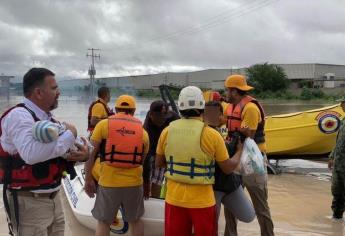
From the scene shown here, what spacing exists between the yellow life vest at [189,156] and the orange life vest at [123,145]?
64 centimetres

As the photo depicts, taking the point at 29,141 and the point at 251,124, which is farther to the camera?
the point at 251,124

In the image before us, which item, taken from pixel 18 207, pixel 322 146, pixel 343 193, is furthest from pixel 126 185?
pixel 322 146

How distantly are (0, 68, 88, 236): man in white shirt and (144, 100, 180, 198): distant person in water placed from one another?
5.22ft

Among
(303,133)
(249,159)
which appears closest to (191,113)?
(249,159)

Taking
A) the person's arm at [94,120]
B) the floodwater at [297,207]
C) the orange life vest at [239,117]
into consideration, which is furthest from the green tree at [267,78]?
the orange life vest at [239,117]

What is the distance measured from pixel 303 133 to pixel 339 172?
13.8 ft

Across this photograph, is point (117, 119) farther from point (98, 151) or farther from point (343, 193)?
point (343, 193)

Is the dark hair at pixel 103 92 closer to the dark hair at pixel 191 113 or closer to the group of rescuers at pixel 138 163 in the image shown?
the group of rescuers at pixel 138 163


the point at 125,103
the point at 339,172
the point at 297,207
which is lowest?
the point at 297,207

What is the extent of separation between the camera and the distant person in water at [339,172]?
17.5 ft

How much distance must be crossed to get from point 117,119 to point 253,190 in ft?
4.81

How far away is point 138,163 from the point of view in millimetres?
3758

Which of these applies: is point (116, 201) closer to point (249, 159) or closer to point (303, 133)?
point (249, 159)

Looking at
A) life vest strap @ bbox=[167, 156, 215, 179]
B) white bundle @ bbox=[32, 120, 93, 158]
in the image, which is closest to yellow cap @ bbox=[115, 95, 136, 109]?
life vest strap @ bbox=[167, 156, 215, 179]
